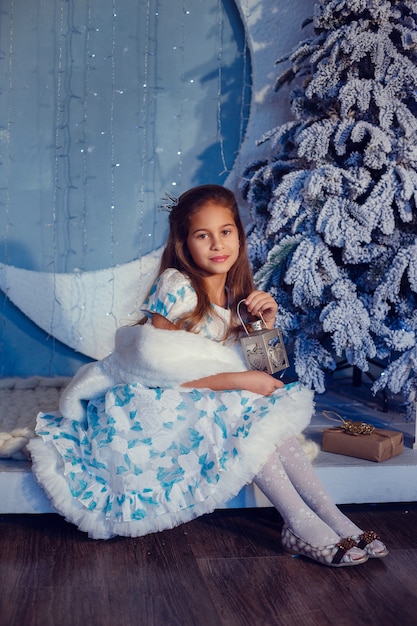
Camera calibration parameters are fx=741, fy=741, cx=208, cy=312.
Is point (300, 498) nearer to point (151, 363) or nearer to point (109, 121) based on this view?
point (151, 363)

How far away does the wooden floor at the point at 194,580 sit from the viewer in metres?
1.41

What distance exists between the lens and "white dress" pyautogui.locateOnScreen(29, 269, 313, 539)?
66.1 inches

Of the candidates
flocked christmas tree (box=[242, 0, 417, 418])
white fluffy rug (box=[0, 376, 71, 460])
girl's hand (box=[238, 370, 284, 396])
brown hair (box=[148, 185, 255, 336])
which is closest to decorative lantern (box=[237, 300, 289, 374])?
girl's hand (box=[238, 370, 284, 396])

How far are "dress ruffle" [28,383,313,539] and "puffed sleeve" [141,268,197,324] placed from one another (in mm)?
206

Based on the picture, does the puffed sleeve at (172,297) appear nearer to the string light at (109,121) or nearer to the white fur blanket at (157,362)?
the white fur blanket at (157,362)

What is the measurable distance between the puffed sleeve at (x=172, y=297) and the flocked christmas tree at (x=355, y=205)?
1.87 feet

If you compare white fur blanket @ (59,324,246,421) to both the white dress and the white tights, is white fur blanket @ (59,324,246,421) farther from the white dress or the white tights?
the white tights

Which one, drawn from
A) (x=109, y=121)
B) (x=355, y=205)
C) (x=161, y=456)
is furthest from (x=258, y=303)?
(x=109, y=121)

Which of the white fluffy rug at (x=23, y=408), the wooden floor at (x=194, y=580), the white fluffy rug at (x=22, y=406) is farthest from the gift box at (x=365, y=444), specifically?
the white fluffy rug at (x=22, y=406)

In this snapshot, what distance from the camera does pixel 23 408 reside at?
2457 mm

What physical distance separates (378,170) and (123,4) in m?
1.30

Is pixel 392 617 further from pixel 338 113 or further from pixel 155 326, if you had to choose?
pixel 338 113

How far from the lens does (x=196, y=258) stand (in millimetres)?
1924

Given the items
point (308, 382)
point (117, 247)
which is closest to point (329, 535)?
point (308, 382)
